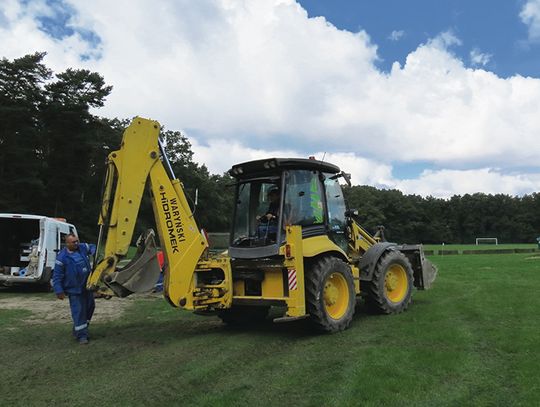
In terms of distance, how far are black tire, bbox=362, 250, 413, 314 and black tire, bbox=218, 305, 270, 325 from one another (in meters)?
1.96

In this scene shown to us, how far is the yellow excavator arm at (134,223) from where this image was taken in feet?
23.9

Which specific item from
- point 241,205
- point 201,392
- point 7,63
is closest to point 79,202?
point 7,63

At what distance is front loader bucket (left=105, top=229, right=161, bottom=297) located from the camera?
727cm

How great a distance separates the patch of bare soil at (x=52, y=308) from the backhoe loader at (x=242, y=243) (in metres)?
3.10

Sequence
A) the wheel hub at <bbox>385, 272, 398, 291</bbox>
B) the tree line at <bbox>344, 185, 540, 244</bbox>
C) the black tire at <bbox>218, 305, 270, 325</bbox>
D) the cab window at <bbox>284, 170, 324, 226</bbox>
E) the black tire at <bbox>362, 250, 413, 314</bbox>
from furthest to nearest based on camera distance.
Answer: the tree line at <bbox>344, 185, 540, 244</bbox>, the wheel hub at <bbox>385, 272, 398, 291</bbox>, the black tire at <bbox>362, 250, 413, 314</bbox>, the black tire at <bbox>218, 305, 270, 325</bbox>, the cab window at <bbox>284, 170, 324, 226</bbox>

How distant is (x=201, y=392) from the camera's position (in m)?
5.05

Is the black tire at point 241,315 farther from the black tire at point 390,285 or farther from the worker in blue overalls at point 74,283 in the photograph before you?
the worker in blue overalls at point 74,283

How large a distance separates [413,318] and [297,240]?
111 inches

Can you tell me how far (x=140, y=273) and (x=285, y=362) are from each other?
264 cm

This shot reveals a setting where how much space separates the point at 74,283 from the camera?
24.8 ft

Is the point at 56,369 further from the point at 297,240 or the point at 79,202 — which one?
the point at 79,202

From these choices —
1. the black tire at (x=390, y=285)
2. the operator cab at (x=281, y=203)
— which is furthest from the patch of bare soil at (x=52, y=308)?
the black tire at (x=390, y=285)

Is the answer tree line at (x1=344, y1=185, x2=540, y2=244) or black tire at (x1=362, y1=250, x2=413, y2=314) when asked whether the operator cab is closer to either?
black tire at (x1=362, y1=250, x2=413, y2=314)

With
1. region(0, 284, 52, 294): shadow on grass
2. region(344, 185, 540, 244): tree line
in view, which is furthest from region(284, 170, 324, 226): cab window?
Result: region(344, 185, 540, 244): tree line
